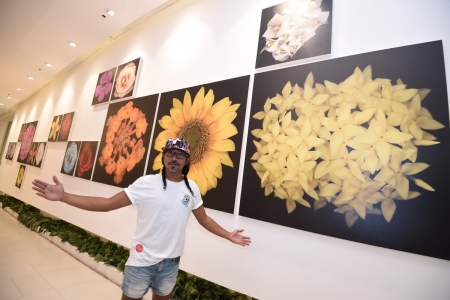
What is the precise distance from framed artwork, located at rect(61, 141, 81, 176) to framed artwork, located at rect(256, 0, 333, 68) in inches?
129

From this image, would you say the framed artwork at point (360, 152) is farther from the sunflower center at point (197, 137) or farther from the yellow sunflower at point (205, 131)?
the sunflower center at point (197, 137)

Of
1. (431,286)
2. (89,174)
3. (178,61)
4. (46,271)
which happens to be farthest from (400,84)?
(46,271)

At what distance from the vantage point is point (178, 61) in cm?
251

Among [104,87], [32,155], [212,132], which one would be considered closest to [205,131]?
[212,132]

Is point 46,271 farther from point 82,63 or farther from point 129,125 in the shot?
point 82,63

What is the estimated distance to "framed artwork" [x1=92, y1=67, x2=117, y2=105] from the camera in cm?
327

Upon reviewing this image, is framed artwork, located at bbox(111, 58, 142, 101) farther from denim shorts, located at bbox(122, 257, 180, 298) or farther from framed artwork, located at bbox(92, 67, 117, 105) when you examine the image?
denim shorts, located at bbox(122, 257, 180, 298)

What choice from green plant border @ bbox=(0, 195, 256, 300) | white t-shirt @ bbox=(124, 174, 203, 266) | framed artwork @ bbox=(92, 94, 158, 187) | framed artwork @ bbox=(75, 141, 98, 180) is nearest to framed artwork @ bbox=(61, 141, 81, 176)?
framed artwork @ bbox=(75, 141, 98, 180)

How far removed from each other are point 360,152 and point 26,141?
739 centimetres

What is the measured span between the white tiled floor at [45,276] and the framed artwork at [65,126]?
1.88 m

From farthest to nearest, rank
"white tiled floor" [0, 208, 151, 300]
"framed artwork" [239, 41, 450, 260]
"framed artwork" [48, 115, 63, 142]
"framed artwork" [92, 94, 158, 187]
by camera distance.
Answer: "framed artwork" [48, 115, 63, 142] → "framed artwork" [92, 94, 158, 187] → "white tiled floor" [0, 208, 151, 300] → "framed artwork" [239, 41, 450, 260]

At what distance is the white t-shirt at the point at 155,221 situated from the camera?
1.21 meters

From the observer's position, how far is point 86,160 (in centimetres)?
319

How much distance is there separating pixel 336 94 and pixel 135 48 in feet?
9.84
